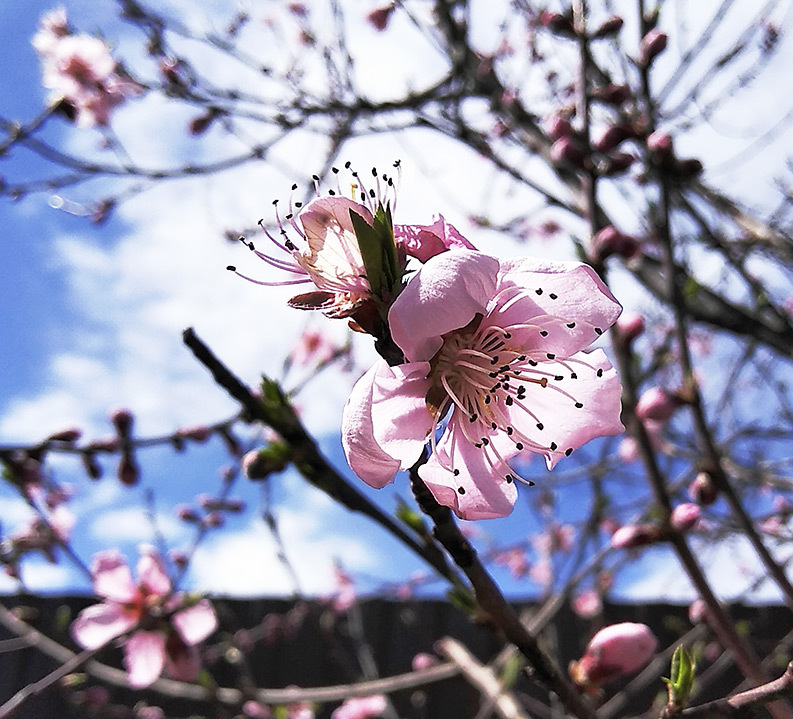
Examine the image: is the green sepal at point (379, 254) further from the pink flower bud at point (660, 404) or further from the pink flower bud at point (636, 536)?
the pink flower bud at point (660, 404)

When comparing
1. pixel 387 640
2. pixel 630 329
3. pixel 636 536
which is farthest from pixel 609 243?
pixel 387 640

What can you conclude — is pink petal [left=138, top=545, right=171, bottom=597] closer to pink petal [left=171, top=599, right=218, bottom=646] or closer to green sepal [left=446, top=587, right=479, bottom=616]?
pink petal [left=171, top=599, right=218, bottom=646]

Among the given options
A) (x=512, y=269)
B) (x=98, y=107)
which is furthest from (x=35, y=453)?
(x=98, y=107)

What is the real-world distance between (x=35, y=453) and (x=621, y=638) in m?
1.30

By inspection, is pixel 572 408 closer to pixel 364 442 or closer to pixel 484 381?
pixel 484 381

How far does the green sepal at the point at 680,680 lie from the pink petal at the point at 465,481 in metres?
0.24

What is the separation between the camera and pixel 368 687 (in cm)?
155

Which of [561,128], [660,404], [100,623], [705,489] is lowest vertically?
[705,489]

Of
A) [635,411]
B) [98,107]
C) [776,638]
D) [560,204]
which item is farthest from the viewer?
[776,638]

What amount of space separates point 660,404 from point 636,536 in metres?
0.43

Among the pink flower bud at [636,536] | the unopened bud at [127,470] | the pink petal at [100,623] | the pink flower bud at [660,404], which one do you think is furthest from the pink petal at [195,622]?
the pink flower bud at [660,404]

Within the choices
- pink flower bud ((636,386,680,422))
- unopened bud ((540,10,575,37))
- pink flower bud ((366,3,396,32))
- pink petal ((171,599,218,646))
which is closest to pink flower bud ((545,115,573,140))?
unopened bud ((540,10,575,37))

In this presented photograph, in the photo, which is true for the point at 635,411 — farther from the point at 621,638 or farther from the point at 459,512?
the point at 459,512

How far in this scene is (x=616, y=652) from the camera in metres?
1.00
